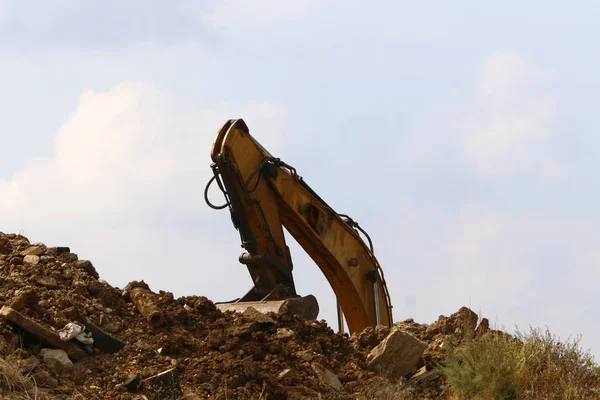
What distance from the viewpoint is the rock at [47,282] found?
1010 centimetres

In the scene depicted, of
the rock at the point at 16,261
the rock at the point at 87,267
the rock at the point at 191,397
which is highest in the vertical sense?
the rock at the point at 87,267

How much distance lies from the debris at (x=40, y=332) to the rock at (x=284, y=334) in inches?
83.0

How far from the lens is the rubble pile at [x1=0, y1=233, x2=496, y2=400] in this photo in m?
8.75

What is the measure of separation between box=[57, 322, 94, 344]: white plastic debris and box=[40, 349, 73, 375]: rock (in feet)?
0.71

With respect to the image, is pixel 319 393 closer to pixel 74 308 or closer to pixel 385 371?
pixel 385 371

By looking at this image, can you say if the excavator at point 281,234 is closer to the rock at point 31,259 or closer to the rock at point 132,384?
the rock at point 31,259

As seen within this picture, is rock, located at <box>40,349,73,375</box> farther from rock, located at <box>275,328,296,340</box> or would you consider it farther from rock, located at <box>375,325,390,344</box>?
rock, located at <box>375,325,390,344</box>

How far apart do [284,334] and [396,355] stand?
4.05 feet

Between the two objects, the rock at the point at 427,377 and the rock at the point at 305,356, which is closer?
the rock at the point at 305,356

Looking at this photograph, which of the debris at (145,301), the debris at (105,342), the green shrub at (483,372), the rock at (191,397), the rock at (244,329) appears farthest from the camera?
the debris at (145,301)

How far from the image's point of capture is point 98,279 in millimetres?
11070

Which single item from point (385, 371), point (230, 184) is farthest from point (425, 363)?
point (230, 184)

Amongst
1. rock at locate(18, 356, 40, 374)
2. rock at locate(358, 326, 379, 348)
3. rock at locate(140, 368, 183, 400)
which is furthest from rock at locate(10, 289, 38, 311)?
rock at locate(358, 326, 379, 348)

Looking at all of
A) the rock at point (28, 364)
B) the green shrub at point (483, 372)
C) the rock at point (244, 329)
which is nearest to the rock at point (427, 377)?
the green shrub at point (483, 372)
